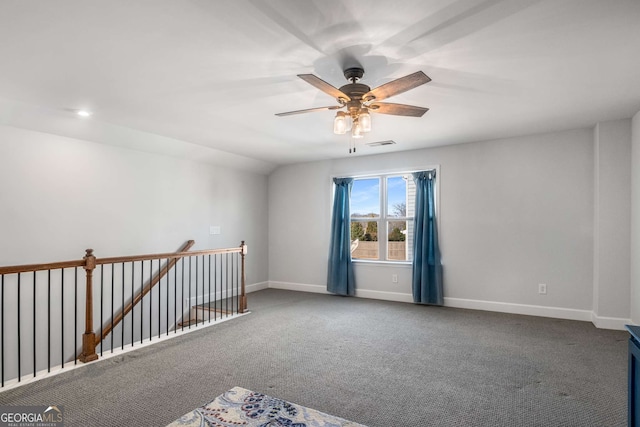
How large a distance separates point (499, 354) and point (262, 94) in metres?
3.32

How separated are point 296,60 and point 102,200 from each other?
11.0ft

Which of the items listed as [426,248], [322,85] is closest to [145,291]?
[322,85]

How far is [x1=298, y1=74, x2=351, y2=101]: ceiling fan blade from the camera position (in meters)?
2.24

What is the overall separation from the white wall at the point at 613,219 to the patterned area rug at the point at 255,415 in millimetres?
3709

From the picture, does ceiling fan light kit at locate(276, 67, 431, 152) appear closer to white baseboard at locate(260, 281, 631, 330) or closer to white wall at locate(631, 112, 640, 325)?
white wall at locate(631, 112, 640, 325)

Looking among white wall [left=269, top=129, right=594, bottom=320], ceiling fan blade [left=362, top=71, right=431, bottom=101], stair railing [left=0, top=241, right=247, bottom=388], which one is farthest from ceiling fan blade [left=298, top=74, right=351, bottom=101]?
white wall [left=269, top=129, right=594, bottom=320]

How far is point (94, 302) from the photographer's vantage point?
4324mm

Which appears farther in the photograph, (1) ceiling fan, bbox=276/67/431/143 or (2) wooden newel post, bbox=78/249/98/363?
(2) wooden newel post, bbox=78/249/98/363

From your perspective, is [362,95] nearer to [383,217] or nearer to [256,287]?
[383,217]

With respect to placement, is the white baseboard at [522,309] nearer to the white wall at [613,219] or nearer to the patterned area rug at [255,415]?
the white wall at [613,219]

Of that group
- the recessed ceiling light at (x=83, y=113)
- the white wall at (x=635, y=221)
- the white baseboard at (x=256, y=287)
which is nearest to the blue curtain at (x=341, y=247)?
the white baseboard at (x=256, y=287)

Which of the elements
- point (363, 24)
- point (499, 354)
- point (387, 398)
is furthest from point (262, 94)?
point (499, 354)

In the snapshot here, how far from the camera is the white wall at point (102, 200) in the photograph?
3689mm

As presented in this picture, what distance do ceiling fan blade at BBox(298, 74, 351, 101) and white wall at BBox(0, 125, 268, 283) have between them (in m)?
3.40
